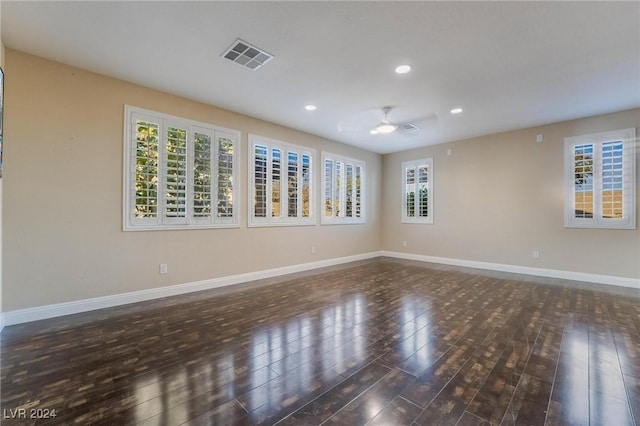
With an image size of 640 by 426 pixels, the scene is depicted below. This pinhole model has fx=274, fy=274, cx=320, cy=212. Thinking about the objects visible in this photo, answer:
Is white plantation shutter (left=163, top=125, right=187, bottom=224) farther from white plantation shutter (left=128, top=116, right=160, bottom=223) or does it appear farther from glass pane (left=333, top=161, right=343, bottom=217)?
glass pane (left=333, top=161, right=343, bottom=217)

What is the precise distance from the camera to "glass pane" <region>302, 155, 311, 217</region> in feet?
19.0

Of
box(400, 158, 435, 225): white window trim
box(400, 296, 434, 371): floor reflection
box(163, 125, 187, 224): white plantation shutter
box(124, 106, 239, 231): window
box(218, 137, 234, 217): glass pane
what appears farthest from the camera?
box(400, 158, 435, 225): white window trim

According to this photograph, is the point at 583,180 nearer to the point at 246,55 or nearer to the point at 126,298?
the point at 246,55

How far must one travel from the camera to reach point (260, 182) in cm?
500

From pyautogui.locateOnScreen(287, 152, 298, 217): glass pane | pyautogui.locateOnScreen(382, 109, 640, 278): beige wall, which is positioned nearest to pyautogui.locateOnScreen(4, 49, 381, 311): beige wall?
pyautogui.locateOnScreen(287, 152, 298, 217): glass pane

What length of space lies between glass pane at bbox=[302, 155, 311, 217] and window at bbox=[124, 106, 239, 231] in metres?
1.58

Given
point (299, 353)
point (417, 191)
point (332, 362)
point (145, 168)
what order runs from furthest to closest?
point (417, 191) < point (145, 168) < point (299, 353) < point (332, 362)

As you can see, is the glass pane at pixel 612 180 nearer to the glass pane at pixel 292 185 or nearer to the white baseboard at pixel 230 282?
the white baseboard at pixel 230 282

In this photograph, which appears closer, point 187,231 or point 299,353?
point 299,353

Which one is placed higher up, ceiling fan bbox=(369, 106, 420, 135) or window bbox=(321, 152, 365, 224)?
ceiling fan bbox=(369, 106, 420, 135)

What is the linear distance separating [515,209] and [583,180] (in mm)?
1121

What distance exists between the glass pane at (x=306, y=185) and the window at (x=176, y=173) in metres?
1.58

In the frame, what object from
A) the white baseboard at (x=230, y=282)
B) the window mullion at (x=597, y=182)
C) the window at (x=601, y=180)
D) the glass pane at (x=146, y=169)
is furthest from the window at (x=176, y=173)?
the window mullion at (x=597, y=182)

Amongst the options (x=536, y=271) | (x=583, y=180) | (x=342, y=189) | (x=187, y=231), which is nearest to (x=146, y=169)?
(x=187, y=231)
